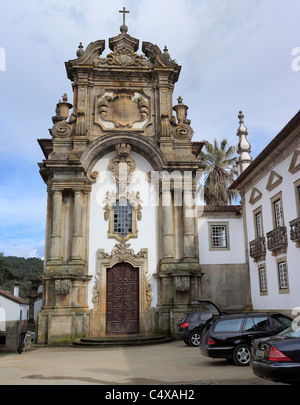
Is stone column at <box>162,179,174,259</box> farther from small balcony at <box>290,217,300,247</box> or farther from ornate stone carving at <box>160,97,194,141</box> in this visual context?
small balcony at <box>290,217,300,247</box>

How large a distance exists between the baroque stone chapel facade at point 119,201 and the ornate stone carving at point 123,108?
0.06 m

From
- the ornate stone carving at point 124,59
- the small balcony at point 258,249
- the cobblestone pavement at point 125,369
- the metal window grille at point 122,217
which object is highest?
the ornate stone carving at point 124,59

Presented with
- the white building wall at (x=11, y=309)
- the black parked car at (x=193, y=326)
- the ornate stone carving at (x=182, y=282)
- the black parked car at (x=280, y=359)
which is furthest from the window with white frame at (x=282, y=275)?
the white building wall at (x=11, y=309)

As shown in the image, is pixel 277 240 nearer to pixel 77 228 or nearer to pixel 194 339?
pixel 194 339

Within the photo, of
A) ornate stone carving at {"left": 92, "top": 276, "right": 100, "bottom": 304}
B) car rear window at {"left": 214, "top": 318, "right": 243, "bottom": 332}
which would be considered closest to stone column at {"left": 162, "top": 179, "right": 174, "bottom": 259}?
ornate stone carving at {"left": 92, "top": 276, "right": 100, "bottom": 304}

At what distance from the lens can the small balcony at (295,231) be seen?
15.9 m

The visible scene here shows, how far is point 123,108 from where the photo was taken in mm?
23219

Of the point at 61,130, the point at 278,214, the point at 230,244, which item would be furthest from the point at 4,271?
the point at 278,214

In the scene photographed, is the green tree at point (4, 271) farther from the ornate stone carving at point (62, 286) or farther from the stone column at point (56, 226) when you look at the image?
the ornate stone carving at point (62, 286)

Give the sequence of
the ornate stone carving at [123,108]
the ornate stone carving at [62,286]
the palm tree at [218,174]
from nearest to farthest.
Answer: the ornate stone carving at [62,286] → the ornate stone carving at [123,108] → the palm tree at [218,174]

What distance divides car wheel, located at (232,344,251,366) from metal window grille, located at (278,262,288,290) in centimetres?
736

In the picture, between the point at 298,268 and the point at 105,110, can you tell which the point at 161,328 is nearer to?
the point at 298,268

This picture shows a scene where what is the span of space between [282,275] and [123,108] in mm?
12327

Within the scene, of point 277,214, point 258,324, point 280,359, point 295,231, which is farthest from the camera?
point 277,214
